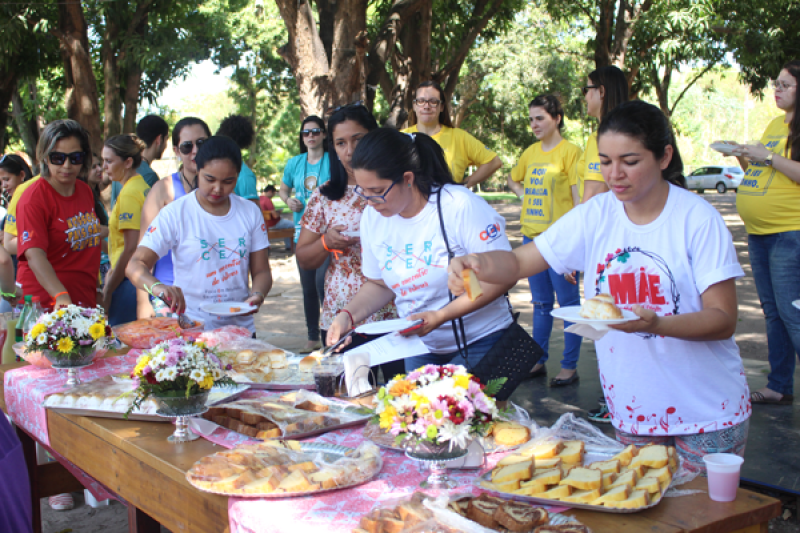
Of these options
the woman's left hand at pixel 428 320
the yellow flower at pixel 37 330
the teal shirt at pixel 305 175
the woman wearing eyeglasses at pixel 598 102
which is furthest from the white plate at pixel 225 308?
the teal shirt at pixel 305 175

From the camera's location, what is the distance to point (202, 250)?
11.2 ft

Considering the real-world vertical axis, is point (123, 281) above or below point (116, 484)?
above

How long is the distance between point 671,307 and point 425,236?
102cm

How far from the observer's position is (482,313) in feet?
9.16

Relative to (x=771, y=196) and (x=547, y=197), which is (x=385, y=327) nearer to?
(x=771, y=196)

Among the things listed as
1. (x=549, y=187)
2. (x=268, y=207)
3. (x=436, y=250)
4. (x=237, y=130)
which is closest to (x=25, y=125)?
(x=268, y=207)

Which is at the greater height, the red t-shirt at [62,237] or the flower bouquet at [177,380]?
the red t-shirt at [62,237]

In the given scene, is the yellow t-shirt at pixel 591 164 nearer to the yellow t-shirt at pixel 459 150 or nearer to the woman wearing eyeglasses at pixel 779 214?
the woman wearing eyeglasses at pixel 779 214

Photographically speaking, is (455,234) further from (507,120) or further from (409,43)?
(507,120)

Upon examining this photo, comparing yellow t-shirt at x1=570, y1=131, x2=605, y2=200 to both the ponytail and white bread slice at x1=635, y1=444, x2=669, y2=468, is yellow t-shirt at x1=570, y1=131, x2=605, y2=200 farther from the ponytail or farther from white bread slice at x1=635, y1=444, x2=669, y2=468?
white bread slice at x1=635, y1=444, x2=669, y2=468

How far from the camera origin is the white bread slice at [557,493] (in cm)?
164

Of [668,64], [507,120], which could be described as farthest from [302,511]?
[507,120]

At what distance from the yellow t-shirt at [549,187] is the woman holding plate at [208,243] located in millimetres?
2609

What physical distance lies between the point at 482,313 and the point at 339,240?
3.04 ft
